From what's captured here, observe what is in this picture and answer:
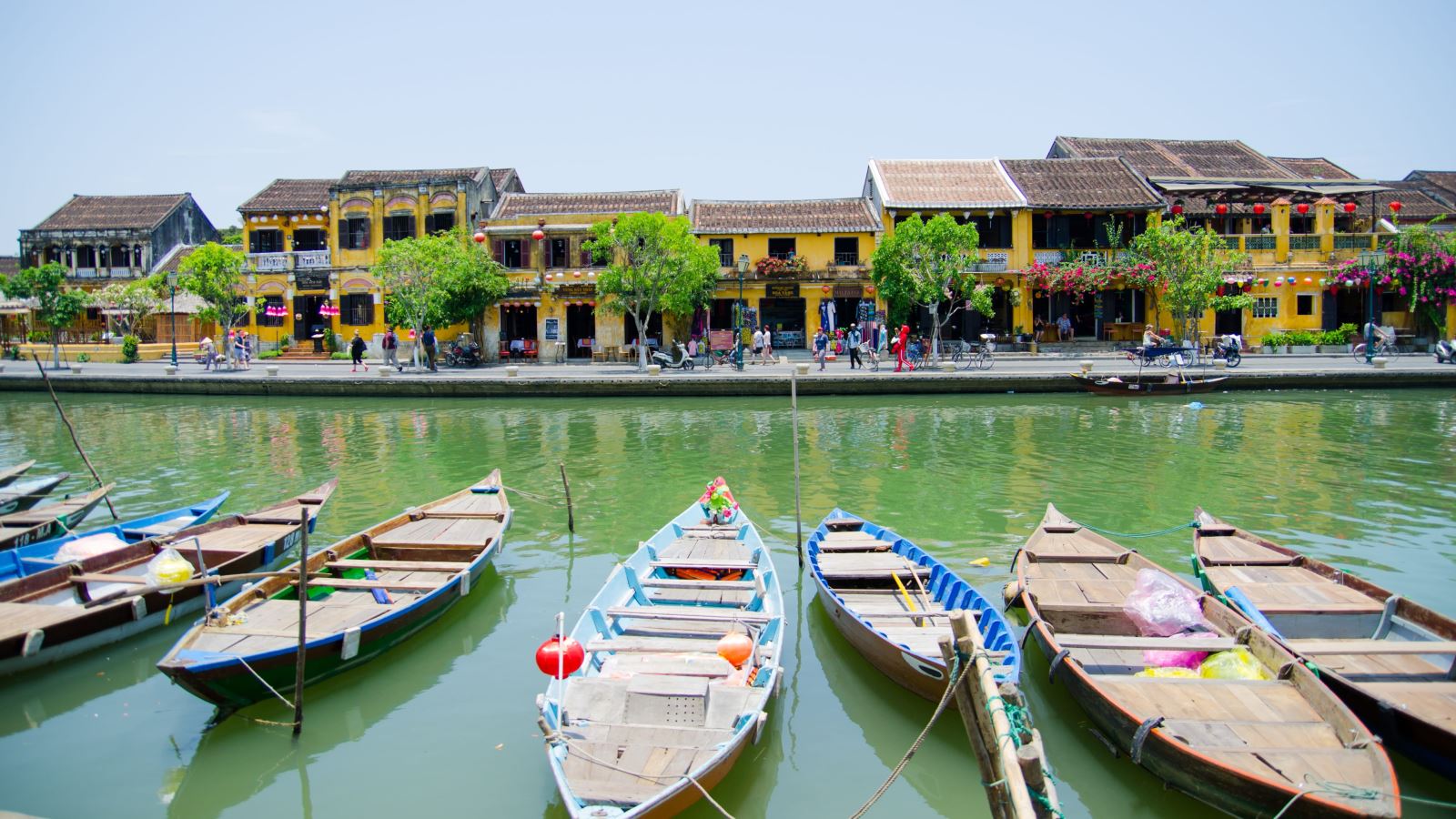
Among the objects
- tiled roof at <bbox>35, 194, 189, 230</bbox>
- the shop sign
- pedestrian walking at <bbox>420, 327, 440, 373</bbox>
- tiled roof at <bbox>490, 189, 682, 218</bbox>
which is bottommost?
pedestrian walking at <bbox>420, 327, 440, 373</bbox>

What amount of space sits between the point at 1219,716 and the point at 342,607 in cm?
689

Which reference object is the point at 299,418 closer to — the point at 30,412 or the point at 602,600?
the point at 30,412

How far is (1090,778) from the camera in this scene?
5902 mm

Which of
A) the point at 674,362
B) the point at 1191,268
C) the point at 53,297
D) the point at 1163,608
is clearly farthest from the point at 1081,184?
the point at 53,297

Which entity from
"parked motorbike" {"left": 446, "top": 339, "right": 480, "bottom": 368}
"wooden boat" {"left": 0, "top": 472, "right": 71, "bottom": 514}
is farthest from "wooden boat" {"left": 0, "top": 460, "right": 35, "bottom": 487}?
"parked motorbike" {"left": 446, "top": 339, "right": 480, "bottom": 368}

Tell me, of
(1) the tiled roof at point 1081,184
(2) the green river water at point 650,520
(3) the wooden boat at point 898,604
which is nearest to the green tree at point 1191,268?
(1) the tiled roof at point 1081,184

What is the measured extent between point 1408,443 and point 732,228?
22.8 m

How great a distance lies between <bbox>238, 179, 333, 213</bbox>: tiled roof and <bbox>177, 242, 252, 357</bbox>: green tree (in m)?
5.32

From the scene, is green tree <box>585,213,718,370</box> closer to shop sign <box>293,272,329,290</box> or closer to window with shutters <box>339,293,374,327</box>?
window with shutters <box>339,293,374,327</box>

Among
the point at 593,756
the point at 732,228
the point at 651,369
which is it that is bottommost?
the point at 593,756

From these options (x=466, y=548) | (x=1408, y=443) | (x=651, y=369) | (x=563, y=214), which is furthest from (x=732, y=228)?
(x=466, y=548)

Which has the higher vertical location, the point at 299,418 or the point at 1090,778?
the point at 299,418

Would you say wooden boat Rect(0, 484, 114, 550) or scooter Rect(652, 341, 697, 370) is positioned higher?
scooter Rect(652, 341, 697, 370)

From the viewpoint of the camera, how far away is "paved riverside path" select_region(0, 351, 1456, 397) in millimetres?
26078
